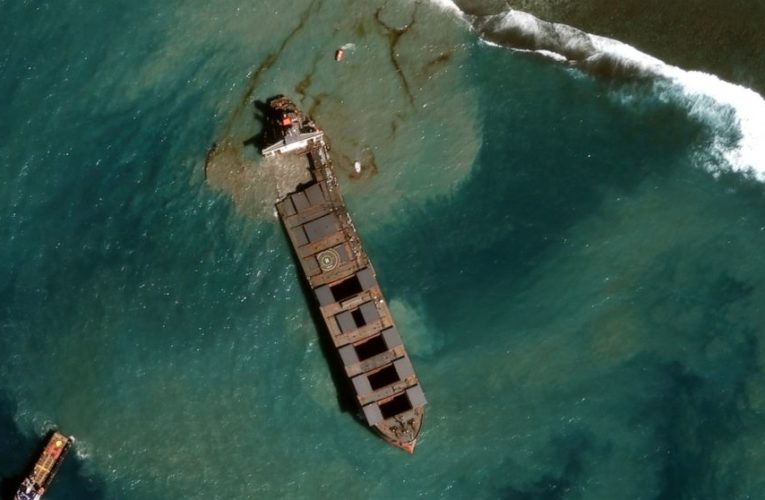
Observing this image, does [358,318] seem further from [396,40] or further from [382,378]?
[396,40]

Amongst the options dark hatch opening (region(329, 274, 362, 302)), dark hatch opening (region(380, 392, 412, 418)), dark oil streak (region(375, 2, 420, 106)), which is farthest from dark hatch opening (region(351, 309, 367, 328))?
dark oil streak (region(375, 2, 420, 106))

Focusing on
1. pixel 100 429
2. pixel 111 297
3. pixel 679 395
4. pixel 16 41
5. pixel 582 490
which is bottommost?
pixel 582 490

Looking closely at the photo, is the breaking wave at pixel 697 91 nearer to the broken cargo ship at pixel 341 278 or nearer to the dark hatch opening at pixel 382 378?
the broken cargo ship at pixel 341 278

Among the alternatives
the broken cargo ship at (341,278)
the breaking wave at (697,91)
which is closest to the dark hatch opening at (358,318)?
the broken cargo ship at (341,278)

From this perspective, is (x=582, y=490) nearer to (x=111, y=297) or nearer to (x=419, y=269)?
(x=419, y=269)

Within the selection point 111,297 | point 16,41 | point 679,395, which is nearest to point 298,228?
point 111,297

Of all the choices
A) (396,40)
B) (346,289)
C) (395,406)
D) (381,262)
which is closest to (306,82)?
(396,40)
